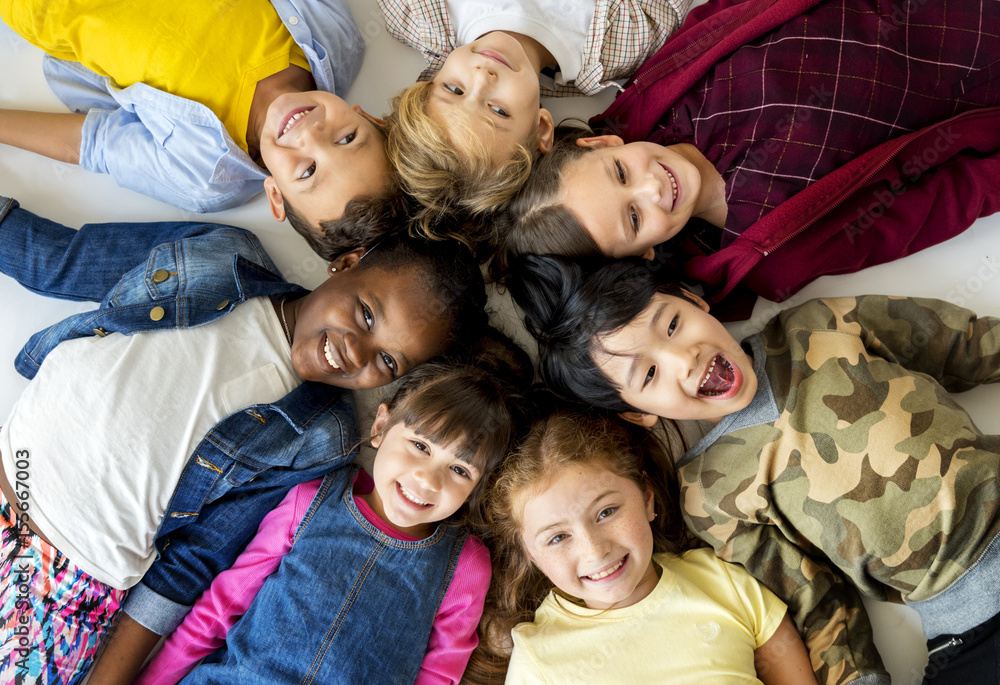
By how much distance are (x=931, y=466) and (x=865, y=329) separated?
26 cm

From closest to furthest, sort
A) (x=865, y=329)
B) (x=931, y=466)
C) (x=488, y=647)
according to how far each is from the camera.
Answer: (x=931, y=466) → (x=865, y=329) → (x=488, y=647)

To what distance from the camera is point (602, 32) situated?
1.34m

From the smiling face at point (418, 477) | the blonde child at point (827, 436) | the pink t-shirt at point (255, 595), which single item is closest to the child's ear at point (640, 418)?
the blonde child at point (827, 436)

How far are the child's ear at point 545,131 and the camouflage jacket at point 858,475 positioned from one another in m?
0.56

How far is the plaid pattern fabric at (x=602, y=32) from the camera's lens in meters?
1.34

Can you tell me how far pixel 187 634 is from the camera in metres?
1.27

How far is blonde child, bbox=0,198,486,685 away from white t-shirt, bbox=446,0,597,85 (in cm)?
46

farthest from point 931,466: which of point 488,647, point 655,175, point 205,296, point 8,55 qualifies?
point 8,55

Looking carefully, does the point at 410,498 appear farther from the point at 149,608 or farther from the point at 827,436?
the point at 827,436

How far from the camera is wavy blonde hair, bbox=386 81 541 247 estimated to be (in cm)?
123

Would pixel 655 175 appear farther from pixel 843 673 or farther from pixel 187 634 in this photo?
pixel 187 634

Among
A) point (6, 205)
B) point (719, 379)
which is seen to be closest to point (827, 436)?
point (719, 379)

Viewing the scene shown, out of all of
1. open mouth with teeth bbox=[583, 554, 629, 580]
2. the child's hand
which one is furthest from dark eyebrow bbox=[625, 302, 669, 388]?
the child's hand

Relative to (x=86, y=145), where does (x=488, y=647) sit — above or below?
below
